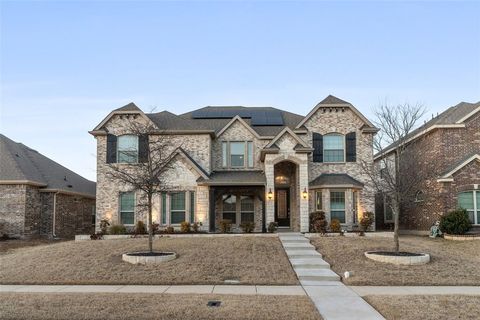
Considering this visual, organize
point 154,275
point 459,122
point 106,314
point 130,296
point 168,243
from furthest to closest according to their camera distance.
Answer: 1. point 459,122
2. point 168,243
3. point 154,275
4. point 130,296
5. point 106,314

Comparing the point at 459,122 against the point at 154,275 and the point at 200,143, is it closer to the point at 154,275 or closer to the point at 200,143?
the point at 200,143

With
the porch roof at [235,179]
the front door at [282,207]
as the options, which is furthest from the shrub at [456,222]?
the porch roof at [235,179]

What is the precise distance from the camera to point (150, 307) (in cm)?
938

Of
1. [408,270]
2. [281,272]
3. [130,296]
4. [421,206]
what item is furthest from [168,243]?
[421,206]

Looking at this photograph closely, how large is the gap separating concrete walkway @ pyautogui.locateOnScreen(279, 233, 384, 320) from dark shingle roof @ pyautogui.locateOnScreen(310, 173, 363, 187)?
4.89 meters

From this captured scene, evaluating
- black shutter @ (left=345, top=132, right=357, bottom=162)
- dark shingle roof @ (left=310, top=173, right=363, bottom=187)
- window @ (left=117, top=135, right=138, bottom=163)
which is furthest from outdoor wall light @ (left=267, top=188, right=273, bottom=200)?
window @ (left=117, top=135, right=138, bottom=163)

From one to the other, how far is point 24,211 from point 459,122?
24.7 meters

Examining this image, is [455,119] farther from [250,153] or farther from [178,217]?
[178,217]

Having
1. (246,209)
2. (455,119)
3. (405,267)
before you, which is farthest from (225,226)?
(455,119)

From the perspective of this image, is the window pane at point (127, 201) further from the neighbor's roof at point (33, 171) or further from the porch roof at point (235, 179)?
the neighbor's roof at point (33, 171)

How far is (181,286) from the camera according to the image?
40.2 ft

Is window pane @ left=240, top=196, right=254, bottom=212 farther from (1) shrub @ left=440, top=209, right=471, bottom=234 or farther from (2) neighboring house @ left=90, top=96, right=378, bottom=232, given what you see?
(1) shrub @ left=440, top=209, right=471, bottom=234

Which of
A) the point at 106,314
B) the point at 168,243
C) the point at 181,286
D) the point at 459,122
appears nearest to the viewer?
the point at 106,314

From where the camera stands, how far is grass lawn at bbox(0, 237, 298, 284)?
1291 cm
